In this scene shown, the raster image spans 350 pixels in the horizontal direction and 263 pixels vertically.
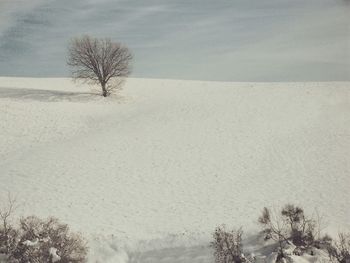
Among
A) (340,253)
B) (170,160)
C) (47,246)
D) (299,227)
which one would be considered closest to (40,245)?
(47,246)

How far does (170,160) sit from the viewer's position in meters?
32.9

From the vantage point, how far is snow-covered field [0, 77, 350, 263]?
964 inches

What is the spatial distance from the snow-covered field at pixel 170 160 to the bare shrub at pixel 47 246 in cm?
175

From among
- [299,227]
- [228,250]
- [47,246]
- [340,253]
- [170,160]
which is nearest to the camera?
[340,253]

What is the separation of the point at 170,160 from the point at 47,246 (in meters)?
14.6

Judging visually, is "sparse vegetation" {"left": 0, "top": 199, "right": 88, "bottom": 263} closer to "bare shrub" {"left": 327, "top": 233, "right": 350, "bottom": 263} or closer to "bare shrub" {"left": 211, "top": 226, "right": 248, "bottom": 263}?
"bare shrub" {"left": 211, "top": 226, "right": 248, "bottom": 263}

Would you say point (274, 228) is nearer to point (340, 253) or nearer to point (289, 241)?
point (289, 241)

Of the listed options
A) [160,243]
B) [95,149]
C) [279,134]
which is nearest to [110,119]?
[95,149]

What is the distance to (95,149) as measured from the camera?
1355 inches

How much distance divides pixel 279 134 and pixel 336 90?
14.6 meters

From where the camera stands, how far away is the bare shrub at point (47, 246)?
19.4 m

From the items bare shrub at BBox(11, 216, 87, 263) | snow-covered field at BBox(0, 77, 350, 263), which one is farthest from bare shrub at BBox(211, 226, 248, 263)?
bare shrub at BBox(11, 216, 87, 263)

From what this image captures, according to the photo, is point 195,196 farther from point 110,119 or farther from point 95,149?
point 110,119

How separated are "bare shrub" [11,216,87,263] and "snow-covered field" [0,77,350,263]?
5.73 feet
